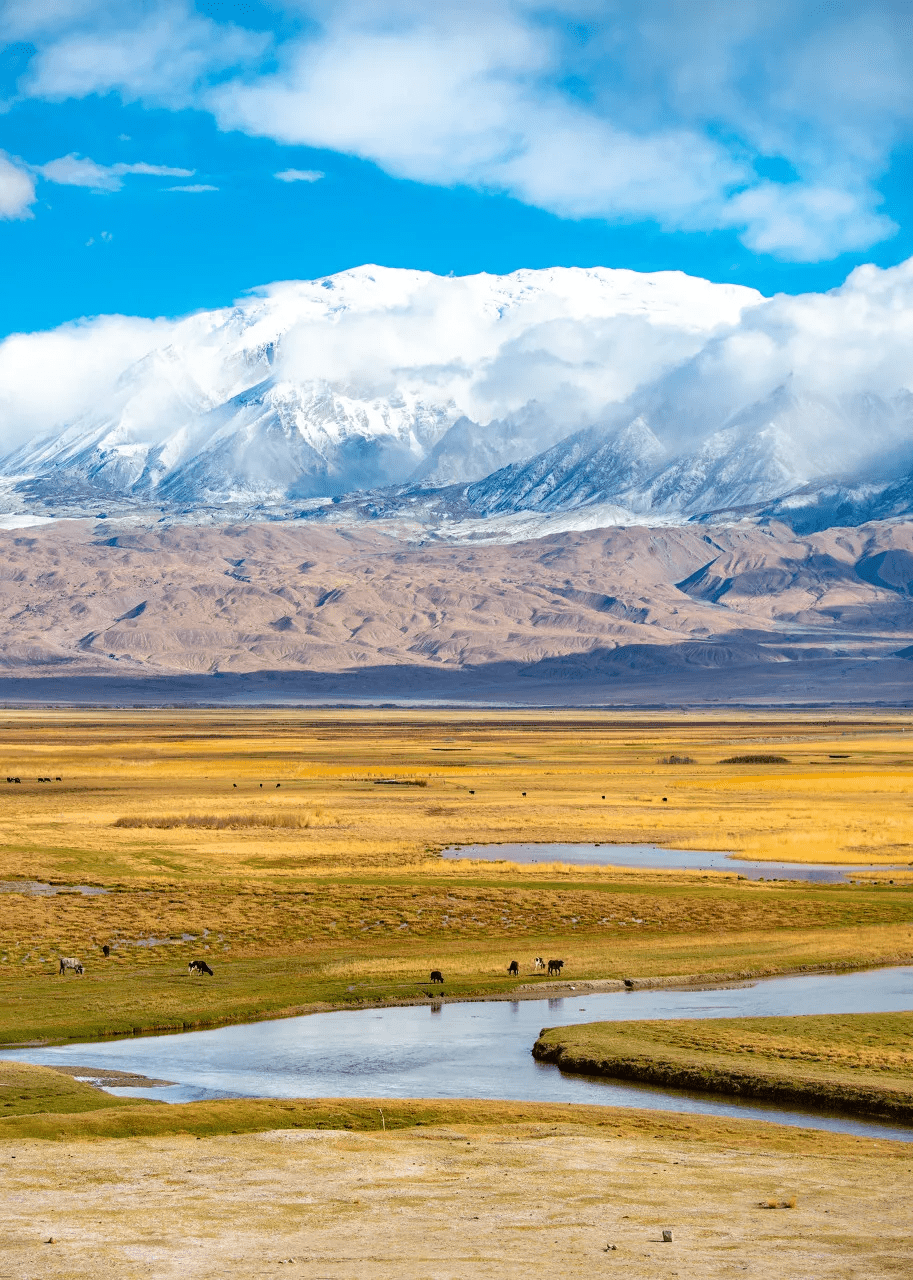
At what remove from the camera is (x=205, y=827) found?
68.6 m

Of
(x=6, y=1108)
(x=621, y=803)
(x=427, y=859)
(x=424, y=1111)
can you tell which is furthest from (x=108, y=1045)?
(x=621, y=803)

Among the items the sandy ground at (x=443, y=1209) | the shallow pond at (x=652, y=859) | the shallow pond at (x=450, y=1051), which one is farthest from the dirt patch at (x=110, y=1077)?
the shallow pond at (x=652, y=859)

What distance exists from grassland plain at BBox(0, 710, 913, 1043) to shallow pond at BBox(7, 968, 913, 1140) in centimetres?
128

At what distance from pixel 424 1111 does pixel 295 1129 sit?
2.50 metres

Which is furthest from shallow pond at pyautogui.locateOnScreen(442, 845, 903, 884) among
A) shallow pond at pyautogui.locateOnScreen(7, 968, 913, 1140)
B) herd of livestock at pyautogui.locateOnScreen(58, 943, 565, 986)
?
herd of livestock at pyautogui.locateOnScreen(58, 943, 565, 986)

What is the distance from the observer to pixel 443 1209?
53.5 ft

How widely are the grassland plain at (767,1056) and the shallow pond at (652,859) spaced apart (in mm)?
24576

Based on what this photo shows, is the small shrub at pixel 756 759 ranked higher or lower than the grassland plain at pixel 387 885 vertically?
higher

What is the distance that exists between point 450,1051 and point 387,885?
20736 millimetres

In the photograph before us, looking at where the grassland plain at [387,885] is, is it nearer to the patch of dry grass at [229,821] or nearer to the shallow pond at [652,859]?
the patch of dry grass at [229,821]

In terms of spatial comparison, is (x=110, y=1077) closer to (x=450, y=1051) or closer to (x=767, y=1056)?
(x=450, y=1051)

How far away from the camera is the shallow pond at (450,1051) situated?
80.8ft

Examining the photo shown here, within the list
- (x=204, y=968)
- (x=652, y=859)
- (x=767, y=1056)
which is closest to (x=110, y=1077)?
(x=204, y=968)

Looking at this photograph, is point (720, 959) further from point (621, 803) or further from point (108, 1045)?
point (621, 803)
